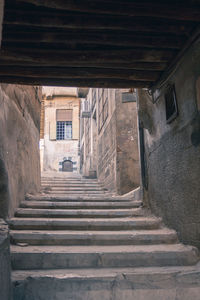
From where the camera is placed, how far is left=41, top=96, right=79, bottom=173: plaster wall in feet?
Result: 76.8

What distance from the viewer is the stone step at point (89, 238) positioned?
3.83 metres

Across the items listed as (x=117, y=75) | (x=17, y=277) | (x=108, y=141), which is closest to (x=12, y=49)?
(x=117, y=75)

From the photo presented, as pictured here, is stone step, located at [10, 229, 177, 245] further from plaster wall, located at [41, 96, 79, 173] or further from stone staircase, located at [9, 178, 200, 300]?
plaster wall, located at [41, 96, 79, 173]

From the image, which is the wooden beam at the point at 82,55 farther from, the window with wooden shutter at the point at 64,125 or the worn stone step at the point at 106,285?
the window with wooden shutter at the point at 64,125

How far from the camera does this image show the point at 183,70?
12.0 ft

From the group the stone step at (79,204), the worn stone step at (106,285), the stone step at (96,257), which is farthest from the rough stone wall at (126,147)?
the worn stone step at (106,285)

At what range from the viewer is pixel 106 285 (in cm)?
294

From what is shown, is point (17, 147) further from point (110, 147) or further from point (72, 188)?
point (110, 147)

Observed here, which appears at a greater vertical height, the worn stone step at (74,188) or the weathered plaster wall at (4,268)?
the worn stone step at (74,188)

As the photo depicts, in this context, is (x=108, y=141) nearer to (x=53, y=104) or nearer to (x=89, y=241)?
(x=89, y=241)

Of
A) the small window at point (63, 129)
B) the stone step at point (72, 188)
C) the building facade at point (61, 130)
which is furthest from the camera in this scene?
the small window at point (63, 129)

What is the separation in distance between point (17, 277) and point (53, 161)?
814 inches

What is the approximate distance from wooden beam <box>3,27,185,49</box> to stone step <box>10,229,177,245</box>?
8.07 feet

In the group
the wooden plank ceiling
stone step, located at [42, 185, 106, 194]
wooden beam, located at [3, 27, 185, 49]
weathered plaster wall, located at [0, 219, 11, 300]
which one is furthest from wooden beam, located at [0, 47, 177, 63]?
stone step, located at [42, 185, 106, 194]
